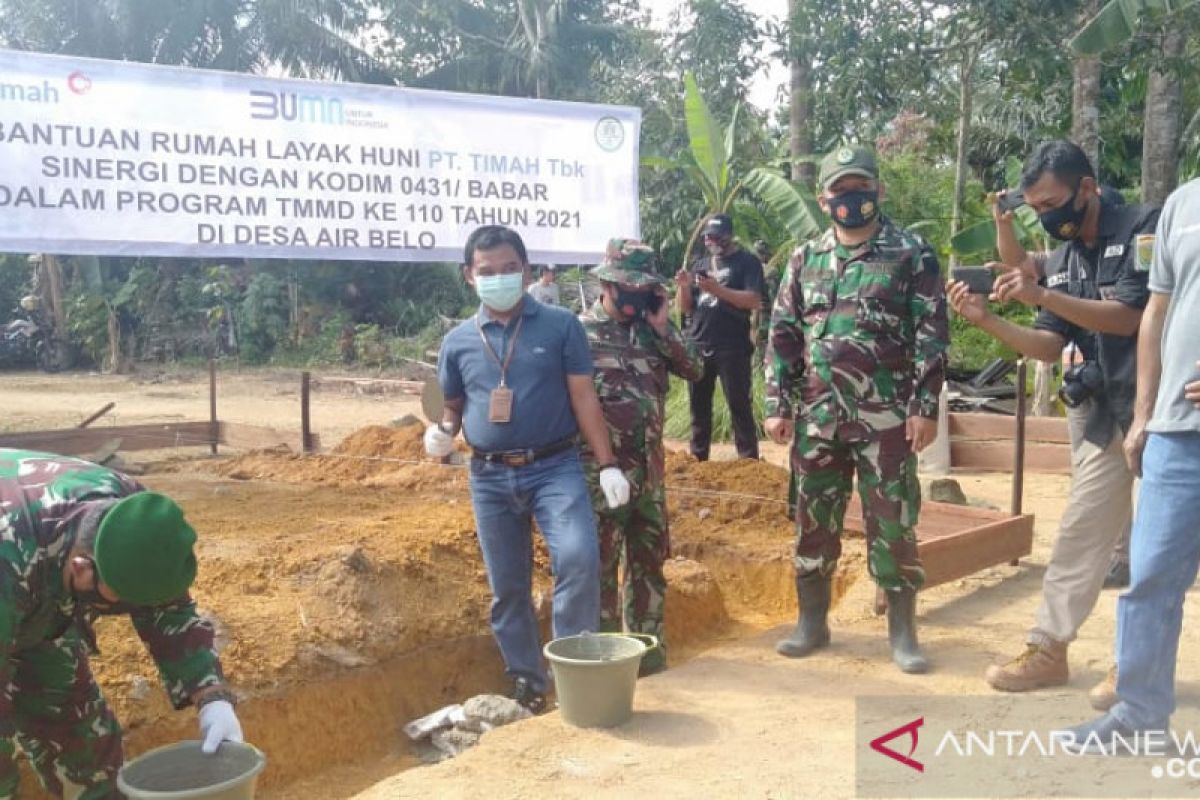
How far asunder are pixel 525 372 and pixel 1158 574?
2.31m

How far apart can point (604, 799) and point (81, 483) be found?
1.76 m

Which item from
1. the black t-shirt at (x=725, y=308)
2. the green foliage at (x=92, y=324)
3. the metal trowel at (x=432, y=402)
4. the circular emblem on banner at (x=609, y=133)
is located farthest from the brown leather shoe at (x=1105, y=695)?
the green foliage at (x=92, y=324)

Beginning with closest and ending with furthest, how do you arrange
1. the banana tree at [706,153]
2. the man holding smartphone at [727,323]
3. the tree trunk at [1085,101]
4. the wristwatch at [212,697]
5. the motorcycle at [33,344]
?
the wristwatch at [212,697] → the man holding smartphone at [727,323] → the tree trunk at [1085,101] → the banana tree at [706,153] → the motorcycle at [33,344]

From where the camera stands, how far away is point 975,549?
5.77 metres

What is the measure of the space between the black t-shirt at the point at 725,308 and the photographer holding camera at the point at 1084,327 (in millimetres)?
4162

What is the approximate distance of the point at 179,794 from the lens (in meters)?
2.56

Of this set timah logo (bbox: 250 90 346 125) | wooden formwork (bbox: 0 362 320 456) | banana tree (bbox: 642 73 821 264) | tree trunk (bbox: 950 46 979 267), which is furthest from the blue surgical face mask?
tree trunk (bbox: 950 46 979 267)

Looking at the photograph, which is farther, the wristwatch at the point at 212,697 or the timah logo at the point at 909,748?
the timah logo at the point at 909,748

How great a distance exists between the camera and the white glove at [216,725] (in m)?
2.86

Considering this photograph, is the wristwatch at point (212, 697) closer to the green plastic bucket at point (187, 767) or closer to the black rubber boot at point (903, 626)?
the green plastic bucket at point (187, 767)

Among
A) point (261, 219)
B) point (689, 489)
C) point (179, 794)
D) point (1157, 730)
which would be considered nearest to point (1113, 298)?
point (1157, 730)

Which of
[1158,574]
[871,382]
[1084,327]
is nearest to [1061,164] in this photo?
[1084,327]

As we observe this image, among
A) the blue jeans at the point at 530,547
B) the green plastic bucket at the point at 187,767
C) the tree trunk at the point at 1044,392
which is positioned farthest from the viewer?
Result: the tree trunk at the point at 1044,392

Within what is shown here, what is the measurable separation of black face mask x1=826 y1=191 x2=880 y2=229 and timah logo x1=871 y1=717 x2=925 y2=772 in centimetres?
190
